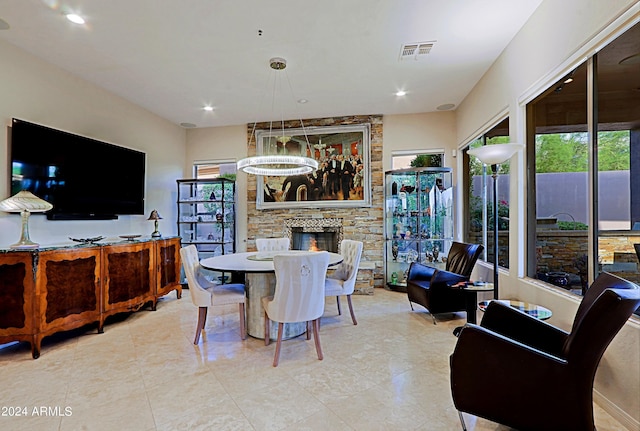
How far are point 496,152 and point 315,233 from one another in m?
3.65

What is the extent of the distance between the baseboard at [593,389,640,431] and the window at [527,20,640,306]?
0.71m

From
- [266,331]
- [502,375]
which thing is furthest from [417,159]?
[502,375]

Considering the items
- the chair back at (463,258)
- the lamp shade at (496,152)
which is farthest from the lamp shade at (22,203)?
the chair back at (463,258)

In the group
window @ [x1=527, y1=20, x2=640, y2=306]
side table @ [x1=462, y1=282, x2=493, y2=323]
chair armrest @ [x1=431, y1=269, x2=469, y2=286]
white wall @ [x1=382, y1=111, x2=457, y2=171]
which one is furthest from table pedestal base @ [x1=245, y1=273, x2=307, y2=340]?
white wall @ [x1=382, y1=111, x2=457, y2=171]

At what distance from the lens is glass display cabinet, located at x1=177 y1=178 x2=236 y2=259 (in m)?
5.96

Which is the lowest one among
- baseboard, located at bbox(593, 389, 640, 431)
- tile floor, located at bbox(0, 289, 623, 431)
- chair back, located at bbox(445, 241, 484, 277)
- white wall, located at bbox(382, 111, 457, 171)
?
tile floor, located at bbox(0, 289, 623, 431)

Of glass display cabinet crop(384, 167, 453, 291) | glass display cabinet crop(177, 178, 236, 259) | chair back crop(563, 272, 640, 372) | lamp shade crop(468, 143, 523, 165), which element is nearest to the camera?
chair back crop(563, 272, 640, 372)

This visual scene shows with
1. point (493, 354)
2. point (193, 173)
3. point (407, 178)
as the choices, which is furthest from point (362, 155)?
point (493, 354)

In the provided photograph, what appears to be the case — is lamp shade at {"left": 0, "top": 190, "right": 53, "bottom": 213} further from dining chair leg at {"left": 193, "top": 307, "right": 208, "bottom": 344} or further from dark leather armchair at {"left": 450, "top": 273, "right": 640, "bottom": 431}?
dark leather armchair at {"left": 450, "top": 273, "right": 640, "bottom": 431}

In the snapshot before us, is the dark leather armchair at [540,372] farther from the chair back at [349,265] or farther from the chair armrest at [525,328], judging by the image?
the chair back at [349,265]

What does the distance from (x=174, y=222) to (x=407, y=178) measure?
430cm

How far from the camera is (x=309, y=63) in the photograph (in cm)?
384

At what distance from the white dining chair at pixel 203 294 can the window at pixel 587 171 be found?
9.55 feet

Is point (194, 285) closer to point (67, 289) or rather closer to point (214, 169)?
point (67, 289)
